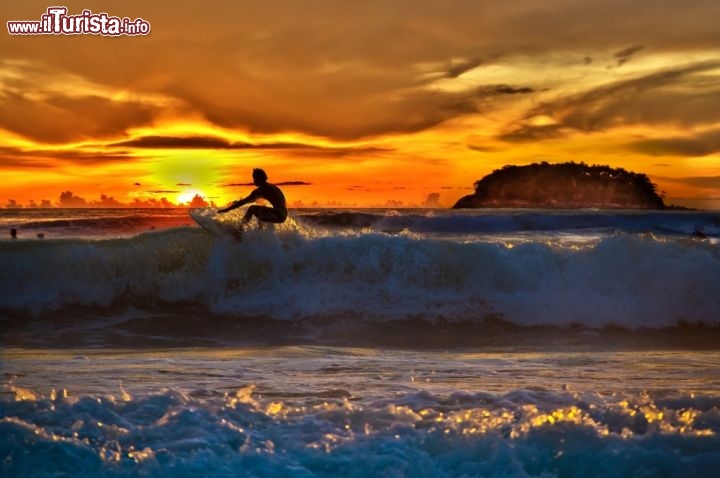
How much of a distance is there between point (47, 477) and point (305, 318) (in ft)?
26.1

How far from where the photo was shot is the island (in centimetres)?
5338

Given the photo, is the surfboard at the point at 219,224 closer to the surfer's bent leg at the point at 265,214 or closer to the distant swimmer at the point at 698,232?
the surfer's bent leg at the point at 265,214

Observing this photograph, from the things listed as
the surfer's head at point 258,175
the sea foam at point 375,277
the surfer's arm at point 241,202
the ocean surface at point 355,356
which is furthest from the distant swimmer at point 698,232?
the surfer's arm at point 241,202

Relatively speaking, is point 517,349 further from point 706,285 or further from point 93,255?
point 93,255

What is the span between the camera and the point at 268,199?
13938mm

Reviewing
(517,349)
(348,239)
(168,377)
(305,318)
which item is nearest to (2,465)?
(168,377)

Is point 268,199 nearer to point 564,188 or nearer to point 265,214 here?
point 265,214

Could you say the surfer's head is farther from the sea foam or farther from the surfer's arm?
the sea foam

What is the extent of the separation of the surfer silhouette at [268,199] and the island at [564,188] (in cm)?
4320

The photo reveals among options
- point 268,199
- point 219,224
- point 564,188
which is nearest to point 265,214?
point 268,199

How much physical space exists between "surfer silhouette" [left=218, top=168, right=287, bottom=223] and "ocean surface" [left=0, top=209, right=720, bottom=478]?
0.96 feet

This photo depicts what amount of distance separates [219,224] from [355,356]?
21.0ft

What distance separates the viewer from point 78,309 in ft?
42.4

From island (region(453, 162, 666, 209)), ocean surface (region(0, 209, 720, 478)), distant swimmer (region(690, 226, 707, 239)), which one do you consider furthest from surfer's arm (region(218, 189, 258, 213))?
island (region(453, 162, 666, 209))
